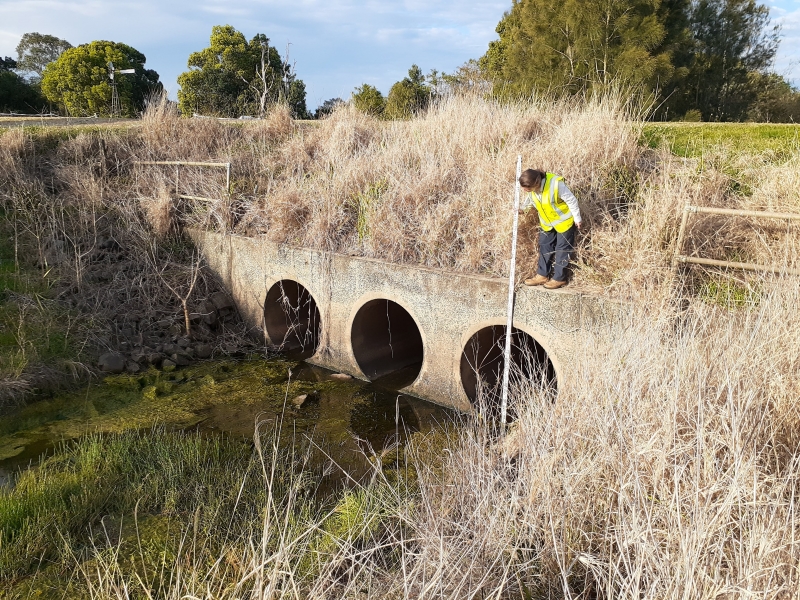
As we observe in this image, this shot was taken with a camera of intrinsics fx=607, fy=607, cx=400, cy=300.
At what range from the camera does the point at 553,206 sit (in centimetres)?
686

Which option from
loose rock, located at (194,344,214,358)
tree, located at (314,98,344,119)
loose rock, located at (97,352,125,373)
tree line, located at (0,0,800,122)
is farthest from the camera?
tree line, located at (0,0,800,122)

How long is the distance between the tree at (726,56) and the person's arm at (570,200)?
18.5 metres

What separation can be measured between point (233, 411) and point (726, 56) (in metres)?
26.0

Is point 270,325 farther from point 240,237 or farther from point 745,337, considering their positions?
point 745,337

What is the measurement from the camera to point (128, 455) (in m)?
6.14

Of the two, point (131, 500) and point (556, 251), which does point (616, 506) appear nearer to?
point (556, 251)

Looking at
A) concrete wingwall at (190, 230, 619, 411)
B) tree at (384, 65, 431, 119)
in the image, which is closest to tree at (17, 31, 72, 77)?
tree at (384, 65, 431, 119)

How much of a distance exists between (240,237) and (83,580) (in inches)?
272

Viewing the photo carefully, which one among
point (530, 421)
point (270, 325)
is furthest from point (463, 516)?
point (270, 325)

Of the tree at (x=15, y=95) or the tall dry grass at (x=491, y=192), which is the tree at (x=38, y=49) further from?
the tall dry grass at (x=491, y=192)

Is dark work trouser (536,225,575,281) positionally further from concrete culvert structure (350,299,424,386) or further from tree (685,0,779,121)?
tree (685,0,779,121)

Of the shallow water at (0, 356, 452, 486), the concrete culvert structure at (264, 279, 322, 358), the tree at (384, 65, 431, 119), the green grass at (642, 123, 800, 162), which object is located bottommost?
the shallow water at (0, 356, 452, 486)

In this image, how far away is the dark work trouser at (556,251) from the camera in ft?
22.7

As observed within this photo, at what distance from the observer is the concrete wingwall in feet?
22.3
